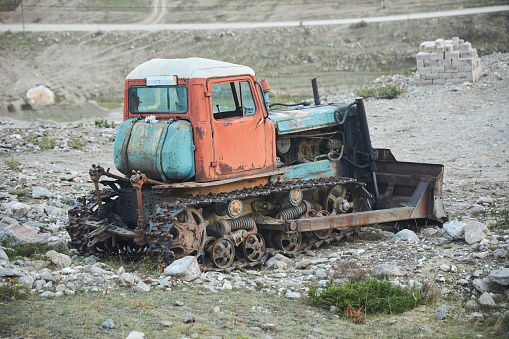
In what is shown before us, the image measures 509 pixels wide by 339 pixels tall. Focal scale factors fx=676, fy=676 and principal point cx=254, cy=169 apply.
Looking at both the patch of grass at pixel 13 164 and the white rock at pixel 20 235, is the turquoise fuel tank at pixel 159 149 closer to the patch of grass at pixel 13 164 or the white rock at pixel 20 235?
the white rock at pixel 20 235

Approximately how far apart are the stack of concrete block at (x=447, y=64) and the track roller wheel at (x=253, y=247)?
649 inches

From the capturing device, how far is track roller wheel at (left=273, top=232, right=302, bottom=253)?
32.9 feet

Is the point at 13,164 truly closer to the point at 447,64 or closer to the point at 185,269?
the point at 185,269

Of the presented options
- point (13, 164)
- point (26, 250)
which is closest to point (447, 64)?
point (13, 164)

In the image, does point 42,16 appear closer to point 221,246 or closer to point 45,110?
point 45,110

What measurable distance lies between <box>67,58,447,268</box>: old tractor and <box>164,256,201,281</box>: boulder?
0.19 metres

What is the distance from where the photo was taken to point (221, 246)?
9289mm

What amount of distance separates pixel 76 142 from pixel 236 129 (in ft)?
34.2

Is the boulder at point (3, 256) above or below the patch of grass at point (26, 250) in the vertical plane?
above

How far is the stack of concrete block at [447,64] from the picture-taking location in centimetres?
2391

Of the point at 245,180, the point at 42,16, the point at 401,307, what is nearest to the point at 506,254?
the point at 401,307

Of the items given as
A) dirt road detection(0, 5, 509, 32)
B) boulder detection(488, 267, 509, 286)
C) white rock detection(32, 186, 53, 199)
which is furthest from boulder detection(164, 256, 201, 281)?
dirt road detection(0, 5, 509, 32)

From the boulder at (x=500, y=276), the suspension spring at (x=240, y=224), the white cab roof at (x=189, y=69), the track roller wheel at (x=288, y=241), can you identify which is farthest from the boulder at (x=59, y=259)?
the boulder at (x=500, y=276)

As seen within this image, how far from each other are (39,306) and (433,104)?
17.1m
